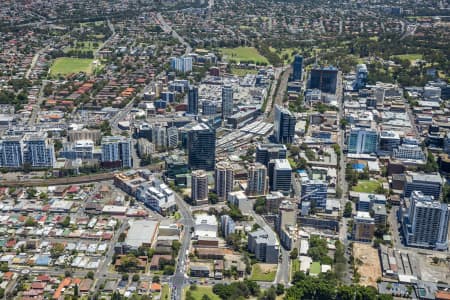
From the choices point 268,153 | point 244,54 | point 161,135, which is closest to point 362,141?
point 268,153

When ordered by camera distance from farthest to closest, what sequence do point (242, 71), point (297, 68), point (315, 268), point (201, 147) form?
point (242, 71), point (297, 68), point (201, 147), point (315, 268)

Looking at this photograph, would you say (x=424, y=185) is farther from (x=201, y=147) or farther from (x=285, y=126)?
(x=201, y=147)

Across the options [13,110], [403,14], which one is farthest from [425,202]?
[403,14]

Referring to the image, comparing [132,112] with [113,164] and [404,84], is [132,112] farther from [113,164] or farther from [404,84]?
[404,84]

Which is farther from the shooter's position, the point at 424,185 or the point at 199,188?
the point at 424,185

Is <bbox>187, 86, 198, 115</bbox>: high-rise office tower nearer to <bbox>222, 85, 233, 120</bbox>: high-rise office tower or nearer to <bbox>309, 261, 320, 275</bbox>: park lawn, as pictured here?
<bbox>222, 85, 233, 120</bbox>: high-rise office tower
